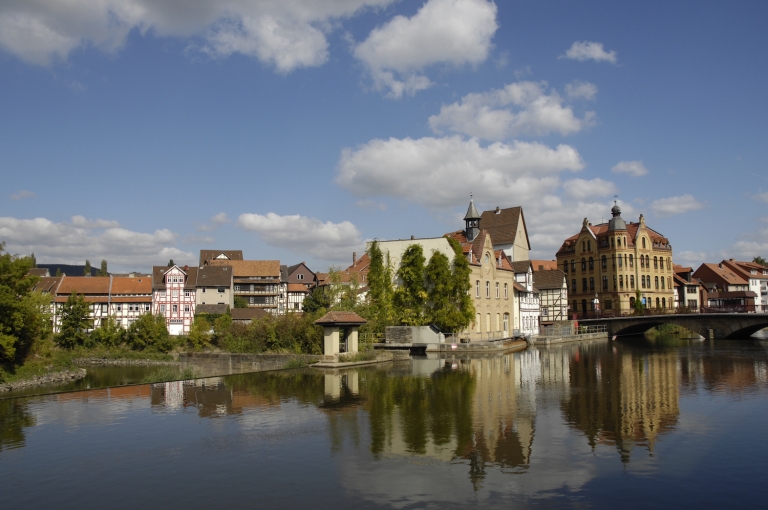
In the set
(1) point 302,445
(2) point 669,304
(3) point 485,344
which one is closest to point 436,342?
(3) point 485,344

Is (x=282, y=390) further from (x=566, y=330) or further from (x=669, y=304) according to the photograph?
(x=669, y=304)

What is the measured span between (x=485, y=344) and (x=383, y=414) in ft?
93.3

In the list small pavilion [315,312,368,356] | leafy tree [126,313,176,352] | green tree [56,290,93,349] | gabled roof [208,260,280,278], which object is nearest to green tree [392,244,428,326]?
small pavilion [315,312,368,356]

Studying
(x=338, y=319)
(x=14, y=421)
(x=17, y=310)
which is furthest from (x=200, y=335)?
(x=14, y=421)

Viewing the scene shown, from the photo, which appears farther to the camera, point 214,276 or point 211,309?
point 214,276

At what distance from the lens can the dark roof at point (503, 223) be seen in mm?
81938

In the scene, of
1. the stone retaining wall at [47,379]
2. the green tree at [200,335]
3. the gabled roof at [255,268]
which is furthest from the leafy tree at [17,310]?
the gabled roof at [255,268]

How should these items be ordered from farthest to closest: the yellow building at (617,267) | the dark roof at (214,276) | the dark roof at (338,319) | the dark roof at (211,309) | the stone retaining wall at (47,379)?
the yellow building at (617,267), the dark roof at (214,276), the dark roof at (211,309), the stone retaining wall at (47,379), the dark roof at (338,319)

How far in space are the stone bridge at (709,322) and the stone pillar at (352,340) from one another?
44354 mm

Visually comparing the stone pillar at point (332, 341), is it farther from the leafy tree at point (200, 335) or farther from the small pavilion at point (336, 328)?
the leafy tree at point (200, 335)

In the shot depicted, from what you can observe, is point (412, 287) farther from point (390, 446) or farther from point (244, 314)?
point (390, 446)

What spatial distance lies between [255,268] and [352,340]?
49.6 metres

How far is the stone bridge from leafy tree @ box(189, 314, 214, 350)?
47833 mm

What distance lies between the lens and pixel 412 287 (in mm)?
50531
